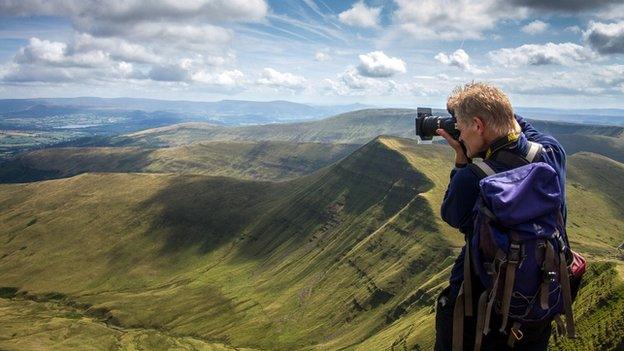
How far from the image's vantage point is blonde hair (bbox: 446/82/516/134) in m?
9.22

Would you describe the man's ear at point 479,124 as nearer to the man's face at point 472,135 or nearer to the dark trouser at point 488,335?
the man's face at point 472,135

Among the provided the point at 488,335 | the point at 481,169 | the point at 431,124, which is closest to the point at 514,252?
the point at 481,169

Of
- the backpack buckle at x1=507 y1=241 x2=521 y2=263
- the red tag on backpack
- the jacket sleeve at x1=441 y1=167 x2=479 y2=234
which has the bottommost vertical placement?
the red tag on backpack

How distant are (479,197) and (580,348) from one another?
136 ft

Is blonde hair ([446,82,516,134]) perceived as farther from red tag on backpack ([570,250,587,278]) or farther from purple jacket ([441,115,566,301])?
red tag on backpack ([570,250,587,278])

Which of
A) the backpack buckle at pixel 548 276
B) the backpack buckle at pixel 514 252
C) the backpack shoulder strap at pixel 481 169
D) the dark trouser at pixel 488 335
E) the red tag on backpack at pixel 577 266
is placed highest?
the backpack shoulder strap at pixel 481 169

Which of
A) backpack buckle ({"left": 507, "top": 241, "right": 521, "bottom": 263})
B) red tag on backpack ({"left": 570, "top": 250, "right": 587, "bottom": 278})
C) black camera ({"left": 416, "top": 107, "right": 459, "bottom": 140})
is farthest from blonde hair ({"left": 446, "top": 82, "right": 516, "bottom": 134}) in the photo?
red tag on backpack ({"left": 570, "top": 250, "right": 587, "bottom": 278})

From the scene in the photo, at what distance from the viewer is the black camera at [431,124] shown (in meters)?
10.3

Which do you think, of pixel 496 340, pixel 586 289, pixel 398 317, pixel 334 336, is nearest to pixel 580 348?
pixel 586 289

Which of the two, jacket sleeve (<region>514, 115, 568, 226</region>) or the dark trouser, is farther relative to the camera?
jacket sleeve (<region>514, 115, 568, 226</region>)

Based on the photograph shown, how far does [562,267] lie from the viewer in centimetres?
866

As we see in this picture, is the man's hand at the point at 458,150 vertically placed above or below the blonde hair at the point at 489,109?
below

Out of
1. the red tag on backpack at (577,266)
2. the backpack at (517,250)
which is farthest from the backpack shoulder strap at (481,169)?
the red tag on backpack at (577,266)

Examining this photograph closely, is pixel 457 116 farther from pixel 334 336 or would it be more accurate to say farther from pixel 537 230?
pixel 334 336
